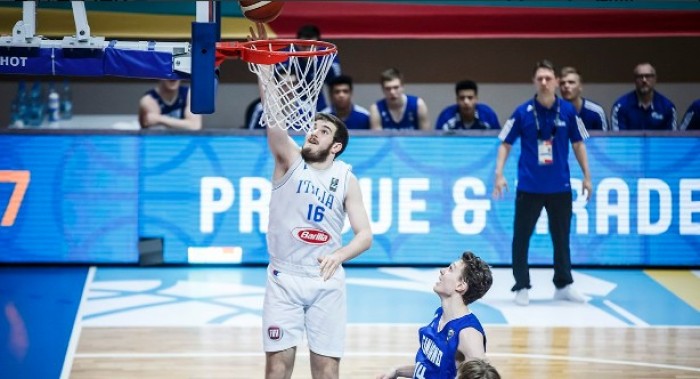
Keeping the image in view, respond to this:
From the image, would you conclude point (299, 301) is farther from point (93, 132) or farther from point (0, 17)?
point (93, 132)

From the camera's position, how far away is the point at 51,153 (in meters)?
12.8

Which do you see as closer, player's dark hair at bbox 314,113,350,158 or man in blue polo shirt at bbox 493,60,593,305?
player's dark hair at bbox 314,113,350,158

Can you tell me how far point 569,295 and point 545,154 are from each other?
139cm

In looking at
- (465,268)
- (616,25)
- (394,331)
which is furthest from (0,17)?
(616,25)

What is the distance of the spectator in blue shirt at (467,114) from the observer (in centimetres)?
1309

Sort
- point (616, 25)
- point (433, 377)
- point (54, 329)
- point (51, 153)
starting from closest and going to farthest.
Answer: point (433, 377), point (54, 329), point (51, 153), point (616, 25)

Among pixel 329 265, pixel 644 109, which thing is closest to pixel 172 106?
pixel 644 109

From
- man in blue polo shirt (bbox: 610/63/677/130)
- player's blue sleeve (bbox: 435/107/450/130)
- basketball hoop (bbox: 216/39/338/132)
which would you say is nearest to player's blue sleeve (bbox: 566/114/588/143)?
player's blue sleeve (bbox: 435/107/450/130)

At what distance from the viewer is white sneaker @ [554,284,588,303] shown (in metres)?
11.6

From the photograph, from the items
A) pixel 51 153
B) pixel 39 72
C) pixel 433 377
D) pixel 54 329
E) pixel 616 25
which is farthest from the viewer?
pixel 616 25

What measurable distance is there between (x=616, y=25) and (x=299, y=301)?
9.19 metres

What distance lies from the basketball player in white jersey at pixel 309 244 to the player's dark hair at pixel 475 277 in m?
0.80

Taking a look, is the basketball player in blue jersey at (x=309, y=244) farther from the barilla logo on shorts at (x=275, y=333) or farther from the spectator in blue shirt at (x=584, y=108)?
the spectator in blue shirt at (x=584, y=108)

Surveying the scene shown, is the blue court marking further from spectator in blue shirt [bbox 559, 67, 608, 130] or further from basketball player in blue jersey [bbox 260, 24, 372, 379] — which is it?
spectator in blue shirt [bbox 559, 67, 608, 130]
